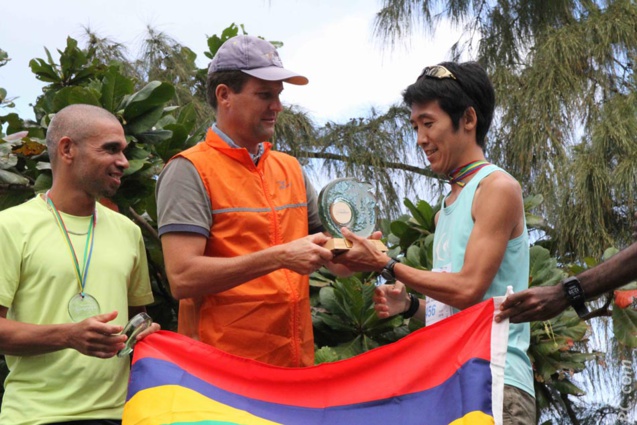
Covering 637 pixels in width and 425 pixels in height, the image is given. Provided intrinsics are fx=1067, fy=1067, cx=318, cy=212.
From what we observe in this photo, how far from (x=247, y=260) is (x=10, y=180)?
6.99 ft

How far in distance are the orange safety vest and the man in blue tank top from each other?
0.26 metres

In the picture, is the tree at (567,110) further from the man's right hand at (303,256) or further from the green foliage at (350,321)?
the man's right hand at (303,256)

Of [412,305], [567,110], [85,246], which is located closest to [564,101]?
[567,110]

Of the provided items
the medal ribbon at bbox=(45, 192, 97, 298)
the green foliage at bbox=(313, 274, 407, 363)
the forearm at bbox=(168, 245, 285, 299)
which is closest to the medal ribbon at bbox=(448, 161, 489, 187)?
the forearm at bbox=(168, 245, 285, 299)

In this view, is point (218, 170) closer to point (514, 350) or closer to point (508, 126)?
point (514, 350)

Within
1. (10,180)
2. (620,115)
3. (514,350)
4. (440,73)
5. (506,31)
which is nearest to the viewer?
(514,350)

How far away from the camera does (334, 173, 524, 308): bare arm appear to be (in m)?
3.30

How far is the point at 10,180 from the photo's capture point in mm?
5203

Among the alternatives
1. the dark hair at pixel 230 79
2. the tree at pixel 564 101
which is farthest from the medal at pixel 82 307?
the tree at pixel 564 101

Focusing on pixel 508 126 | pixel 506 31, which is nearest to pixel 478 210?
pixel 508 126

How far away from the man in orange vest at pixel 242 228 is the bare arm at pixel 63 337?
349 mm

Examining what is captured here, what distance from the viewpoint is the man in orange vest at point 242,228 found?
11.7ft

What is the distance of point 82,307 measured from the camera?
351 cm

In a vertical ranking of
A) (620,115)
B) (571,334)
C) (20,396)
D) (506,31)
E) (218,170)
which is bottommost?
(20,396)
